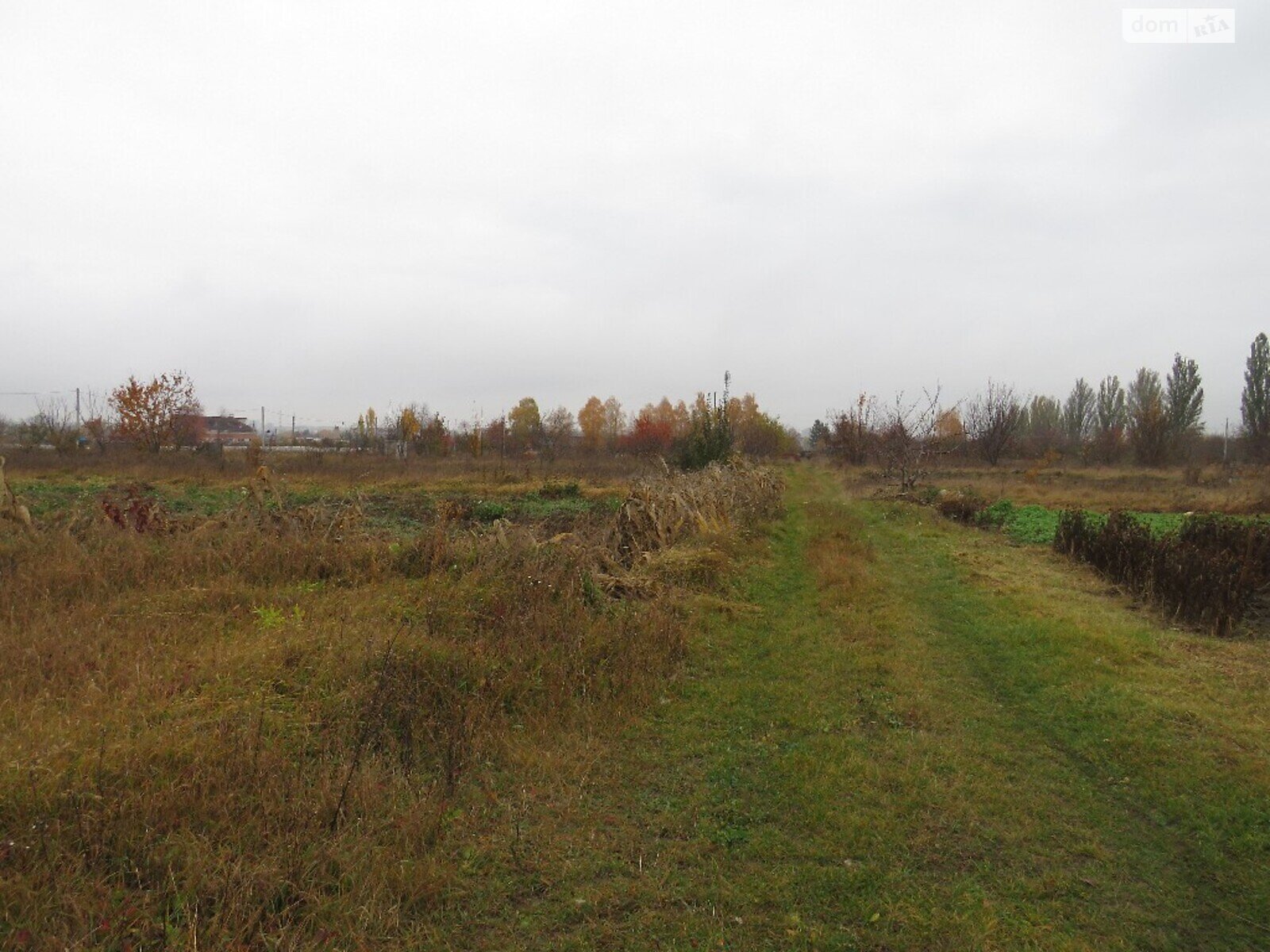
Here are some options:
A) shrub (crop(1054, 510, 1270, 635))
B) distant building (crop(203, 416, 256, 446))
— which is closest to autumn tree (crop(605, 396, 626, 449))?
distant building (crop(203, 416, 256, 446))

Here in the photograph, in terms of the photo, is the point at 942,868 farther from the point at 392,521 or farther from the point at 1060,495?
the point at 1060,495

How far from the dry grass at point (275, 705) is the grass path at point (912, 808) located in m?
0.46

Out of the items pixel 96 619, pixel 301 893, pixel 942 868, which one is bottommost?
pixel 942 868

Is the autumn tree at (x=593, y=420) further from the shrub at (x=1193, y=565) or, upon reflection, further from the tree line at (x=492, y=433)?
the shrub at (x=1193, y=565)

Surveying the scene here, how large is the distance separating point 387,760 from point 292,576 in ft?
13.6

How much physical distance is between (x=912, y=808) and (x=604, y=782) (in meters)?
1.78

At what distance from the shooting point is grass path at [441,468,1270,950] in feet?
9.68

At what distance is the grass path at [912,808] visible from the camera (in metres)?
2.95

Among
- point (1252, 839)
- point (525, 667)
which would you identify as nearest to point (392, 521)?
point (525, 667)

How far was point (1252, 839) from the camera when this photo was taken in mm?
3557

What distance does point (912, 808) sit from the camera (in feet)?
12.7

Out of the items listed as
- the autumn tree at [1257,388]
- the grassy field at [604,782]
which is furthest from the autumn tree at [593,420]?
the grassy field at [604,782]

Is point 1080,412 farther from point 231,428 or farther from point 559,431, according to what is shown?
point 231,428

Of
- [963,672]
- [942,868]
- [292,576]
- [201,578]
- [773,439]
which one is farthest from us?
[773,439]
